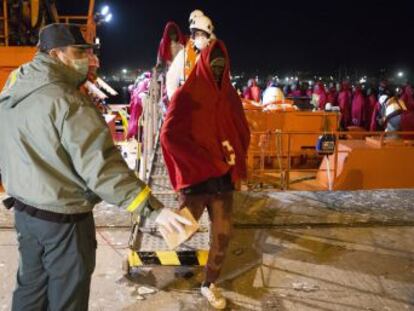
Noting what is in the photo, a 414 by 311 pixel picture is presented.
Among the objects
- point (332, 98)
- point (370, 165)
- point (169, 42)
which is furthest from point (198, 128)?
point (332, 98)

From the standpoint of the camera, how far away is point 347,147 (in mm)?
9125

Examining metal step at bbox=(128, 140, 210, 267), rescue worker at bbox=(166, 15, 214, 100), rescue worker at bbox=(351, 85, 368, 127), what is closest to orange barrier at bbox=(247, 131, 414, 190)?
rescue worker at bbox=(166, 15, 214, 100)

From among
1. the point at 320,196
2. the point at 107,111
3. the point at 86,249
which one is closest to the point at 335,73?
the point at 107,111

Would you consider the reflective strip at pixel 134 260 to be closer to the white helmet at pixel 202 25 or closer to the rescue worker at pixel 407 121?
the white helmet at pixel 202 25

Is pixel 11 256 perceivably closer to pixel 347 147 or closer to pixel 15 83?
pixel 15 83

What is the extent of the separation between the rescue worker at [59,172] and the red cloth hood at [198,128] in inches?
45.1

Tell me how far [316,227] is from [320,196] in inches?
38.1

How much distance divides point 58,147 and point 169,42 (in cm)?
484

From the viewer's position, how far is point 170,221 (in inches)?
94.7

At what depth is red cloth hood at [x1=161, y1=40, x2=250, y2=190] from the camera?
3570mm

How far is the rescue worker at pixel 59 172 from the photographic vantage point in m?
2.26

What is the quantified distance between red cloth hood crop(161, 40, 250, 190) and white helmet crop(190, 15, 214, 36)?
1529 millimetres

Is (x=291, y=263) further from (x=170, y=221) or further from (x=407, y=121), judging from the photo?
(x=407, y=121)

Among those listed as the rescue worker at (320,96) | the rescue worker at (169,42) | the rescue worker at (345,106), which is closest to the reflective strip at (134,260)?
the rescue worker at (169,42)
